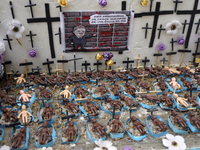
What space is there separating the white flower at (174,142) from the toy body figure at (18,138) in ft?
9.37

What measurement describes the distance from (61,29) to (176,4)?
336cm

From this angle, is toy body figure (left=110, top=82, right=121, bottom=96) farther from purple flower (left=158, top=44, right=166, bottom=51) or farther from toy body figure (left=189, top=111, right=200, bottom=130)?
purple flower (left=158, top=44, right=166, bottom=51)

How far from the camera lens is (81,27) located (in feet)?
18.8

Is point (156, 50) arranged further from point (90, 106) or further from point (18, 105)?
point (18, 105)

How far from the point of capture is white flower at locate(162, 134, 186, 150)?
406 centimetres

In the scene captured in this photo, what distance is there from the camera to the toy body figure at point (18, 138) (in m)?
3.93

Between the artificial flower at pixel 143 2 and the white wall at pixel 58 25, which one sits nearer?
the white wall at pixel 58 25

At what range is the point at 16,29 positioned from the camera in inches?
210

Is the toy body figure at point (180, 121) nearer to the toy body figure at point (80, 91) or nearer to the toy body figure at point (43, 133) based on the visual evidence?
the toy body figure at point (80, 91)

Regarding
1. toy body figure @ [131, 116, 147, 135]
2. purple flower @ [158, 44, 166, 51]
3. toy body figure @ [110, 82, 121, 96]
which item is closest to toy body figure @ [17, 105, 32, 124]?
toy body figure @ [110, 82, 121, 96]

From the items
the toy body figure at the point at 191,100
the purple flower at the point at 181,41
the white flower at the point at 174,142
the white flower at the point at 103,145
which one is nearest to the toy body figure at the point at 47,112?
the white flower at the point at 103,145

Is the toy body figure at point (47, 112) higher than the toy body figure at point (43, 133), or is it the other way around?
the toy body figure at point (47, 112)

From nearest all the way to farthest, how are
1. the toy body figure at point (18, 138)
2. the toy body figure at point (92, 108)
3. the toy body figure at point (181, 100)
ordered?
the toy body figure at point (18, 138)
the toy body figure at point (92, 108)
the toy body figure at point (181, 100)

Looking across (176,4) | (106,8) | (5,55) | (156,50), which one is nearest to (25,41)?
(5,55)
